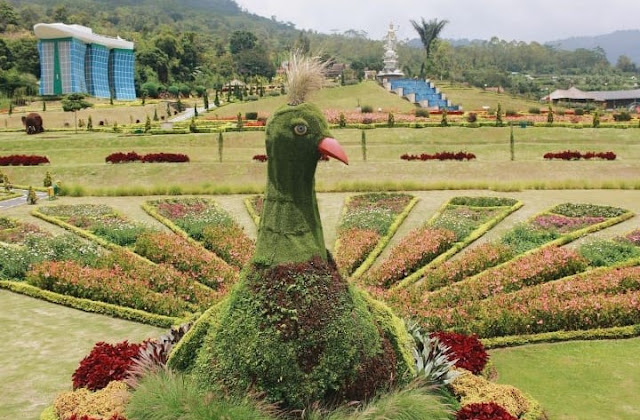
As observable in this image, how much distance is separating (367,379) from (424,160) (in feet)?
71.0

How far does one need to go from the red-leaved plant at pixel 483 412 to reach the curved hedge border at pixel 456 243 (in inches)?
208

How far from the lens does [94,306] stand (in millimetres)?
11898

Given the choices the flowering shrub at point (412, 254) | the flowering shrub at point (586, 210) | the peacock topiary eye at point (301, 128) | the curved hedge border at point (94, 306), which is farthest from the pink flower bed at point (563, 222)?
the peacock topiary eye at point (301, 128)

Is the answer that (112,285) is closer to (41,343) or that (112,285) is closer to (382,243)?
(41,343)

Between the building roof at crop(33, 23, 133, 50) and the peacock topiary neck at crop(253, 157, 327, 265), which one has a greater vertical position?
the building roof at crop(33, 23, 133, 50)

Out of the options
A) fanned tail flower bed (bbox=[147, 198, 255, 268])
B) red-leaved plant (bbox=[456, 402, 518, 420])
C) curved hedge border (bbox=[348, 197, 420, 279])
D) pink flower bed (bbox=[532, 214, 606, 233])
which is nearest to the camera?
red-leaved plant (bbox=[456, 402, 518, 420])

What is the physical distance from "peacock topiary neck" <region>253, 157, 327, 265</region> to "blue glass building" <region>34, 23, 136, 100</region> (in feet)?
216

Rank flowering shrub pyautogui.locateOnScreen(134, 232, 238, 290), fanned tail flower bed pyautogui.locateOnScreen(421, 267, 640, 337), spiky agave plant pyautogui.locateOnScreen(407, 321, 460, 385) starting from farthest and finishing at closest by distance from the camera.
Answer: flowering shrub pyautogui.locateOnScreen(134, 232, 238, 290), fanned tail flower bed pyautogui.locateOnScreen(421, 267, 640, 337), spiky agave plant pyautogui.locateOnScreen(407, 321, 460, 385)

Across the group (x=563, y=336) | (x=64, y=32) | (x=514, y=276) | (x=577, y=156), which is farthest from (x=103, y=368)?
(x=64, y=32)

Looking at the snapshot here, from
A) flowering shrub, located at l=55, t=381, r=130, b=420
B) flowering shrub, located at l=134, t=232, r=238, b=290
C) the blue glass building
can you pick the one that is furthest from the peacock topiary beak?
the blue glass building

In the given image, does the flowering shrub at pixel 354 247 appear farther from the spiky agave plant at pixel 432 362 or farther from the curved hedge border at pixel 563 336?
the spiky agave plant at pixel 432 362

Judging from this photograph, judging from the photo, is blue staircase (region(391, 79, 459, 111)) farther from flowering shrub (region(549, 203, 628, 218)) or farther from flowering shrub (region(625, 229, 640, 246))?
flowering shrub (region(625, 229, 640, 246))

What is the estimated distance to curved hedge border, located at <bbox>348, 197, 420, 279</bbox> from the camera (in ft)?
44.4

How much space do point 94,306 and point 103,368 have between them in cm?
404
